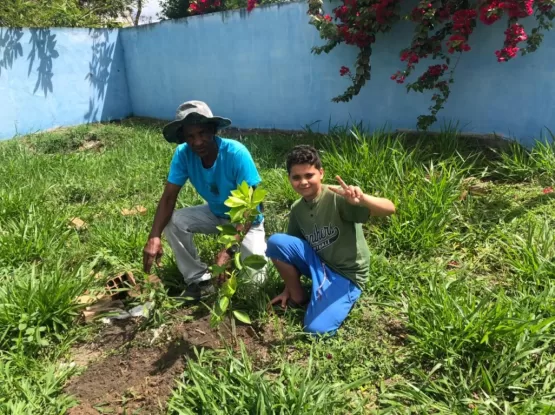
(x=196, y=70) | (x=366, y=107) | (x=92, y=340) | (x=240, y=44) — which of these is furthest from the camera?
(x=196, y=70)

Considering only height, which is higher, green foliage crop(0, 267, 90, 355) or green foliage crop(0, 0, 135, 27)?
green foliage crop(0, 0, 135, 27)

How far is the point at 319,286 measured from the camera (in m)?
2.13

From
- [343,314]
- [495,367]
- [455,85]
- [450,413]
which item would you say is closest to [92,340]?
[343,314]

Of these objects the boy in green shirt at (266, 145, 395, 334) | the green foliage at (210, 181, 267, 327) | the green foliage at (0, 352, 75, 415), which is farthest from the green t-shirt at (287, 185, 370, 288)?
the green foliage at (0, 352, 75, 415)

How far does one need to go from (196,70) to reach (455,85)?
4.56 metres

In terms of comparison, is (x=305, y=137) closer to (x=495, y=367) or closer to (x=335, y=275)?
(x=335, y=275)

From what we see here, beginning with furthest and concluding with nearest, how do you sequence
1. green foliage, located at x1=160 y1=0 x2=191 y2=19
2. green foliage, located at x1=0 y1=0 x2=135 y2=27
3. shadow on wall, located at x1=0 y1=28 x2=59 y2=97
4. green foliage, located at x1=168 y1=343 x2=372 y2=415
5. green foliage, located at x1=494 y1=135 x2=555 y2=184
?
1. green foliage, located at x1=160 y1=0 x2=191 y2=19
2. green foliage, located at x1=0 y1=0 x2=135 y2=27
3. shadow on wall, located at x1=0 y1=28 x2=59 y2=97
4. green foliage, located at x1=494 y1=135 x2=555 y2=184
5. green foliage, located at x1=168 y1=343 x2=372 y2=415

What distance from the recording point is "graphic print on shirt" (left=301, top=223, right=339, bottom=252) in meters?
2.19

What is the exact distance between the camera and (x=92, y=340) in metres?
2.24

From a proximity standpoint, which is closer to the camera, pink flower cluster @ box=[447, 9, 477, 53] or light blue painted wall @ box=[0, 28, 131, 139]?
pink flower cluster @ box=[447, 9, 477, 53]

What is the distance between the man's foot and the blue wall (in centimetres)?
324

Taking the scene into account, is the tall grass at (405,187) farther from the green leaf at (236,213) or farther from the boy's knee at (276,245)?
the green leaf at (236,213)

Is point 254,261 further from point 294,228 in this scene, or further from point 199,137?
point 199,137

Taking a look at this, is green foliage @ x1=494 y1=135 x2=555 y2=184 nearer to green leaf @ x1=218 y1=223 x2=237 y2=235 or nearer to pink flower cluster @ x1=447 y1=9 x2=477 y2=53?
pink flower cluster @ x1=447 y1=9 x2=477 y2=53
